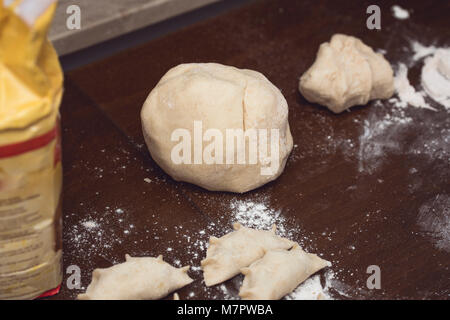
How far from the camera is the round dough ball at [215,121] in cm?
164

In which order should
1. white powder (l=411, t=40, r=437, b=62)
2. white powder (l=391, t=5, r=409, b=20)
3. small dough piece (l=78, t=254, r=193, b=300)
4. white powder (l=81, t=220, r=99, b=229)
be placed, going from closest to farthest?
small dough piece (l=78, t=254, r=193, b=300), white powder (l=81, t=220, r=99, b=229), white powder (l=411, t=40, r=437, b=62), white powder (l=391, t=5, r=409, b=20)

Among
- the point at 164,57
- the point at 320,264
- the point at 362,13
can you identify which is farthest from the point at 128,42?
the point at 320,264

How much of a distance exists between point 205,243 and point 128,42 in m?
0.96

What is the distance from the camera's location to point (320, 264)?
1552 mm

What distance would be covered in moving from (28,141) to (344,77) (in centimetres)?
113

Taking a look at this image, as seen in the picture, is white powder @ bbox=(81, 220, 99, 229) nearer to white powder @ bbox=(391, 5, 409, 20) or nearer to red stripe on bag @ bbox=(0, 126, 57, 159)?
red stripe on bag @ bbox=(0, 126, 57, 159)

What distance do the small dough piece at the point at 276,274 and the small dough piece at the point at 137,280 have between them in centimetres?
16

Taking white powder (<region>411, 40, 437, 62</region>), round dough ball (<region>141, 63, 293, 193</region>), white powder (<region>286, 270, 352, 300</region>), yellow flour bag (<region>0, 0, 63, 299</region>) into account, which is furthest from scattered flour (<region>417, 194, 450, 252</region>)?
yellow flour bag (<region>0, 0, 63, 299</region>)

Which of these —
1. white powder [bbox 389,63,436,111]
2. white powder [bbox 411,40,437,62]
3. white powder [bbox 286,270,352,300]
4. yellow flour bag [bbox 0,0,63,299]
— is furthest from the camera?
white powder [bbox 411,40,437,62]

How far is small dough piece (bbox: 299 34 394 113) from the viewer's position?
76.8 inches

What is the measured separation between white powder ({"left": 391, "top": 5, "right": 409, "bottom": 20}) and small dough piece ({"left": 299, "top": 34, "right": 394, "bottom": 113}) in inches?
18.7

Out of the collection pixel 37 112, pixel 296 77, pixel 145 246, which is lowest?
pixel 145 246

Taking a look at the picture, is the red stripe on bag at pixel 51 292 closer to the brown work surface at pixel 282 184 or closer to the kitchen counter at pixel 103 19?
the brown work surface at pixel 282 184

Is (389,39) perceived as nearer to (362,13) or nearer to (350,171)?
(362,13)
